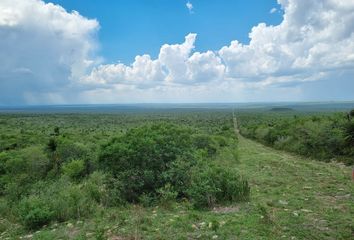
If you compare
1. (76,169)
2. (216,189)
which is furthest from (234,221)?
(76,169)

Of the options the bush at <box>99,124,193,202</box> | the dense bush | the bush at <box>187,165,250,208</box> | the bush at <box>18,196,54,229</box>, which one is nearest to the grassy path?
the bush at <box>187,165,250,208</box>

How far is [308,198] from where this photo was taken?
12594 millimetres

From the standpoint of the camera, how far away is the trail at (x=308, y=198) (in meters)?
9.20

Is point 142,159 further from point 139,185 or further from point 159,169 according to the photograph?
point 139,185

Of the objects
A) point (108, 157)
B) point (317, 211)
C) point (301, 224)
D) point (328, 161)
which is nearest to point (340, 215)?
point (317, 211)

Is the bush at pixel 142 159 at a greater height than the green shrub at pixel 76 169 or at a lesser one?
greater

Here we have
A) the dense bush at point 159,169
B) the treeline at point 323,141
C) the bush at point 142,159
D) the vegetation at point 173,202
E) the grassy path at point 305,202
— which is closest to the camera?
the grassy path at point 305,202

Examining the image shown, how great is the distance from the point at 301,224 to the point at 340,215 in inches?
66.9

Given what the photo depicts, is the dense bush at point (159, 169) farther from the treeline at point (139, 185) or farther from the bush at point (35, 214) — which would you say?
the bush at point (35, 214)

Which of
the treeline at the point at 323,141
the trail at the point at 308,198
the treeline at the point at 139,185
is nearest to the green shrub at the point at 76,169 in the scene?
the treeline at the point at 139,185

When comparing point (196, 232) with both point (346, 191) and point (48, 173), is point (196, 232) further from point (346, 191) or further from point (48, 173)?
point (48, 173)

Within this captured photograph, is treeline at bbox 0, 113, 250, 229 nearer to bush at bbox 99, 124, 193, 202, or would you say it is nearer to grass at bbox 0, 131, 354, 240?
bush at bbox 99, 124, 193, 202

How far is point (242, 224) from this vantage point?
943 cm

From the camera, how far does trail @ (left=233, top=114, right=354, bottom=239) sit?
9.20 m
